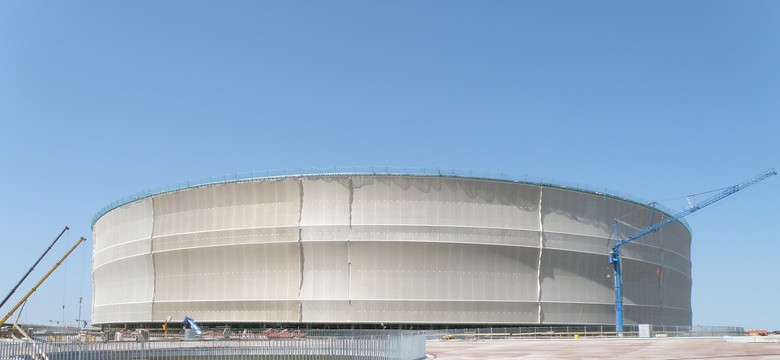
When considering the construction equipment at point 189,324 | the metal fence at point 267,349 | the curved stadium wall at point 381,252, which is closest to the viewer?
the metal fence at point 267,349

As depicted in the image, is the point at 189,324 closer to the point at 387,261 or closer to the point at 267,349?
the point at 387,261

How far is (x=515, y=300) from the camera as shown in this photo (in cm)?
7862

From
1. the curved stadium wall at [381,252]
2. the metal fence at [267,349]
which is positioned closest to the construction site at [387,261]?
the curved stadium wall at [381,252]

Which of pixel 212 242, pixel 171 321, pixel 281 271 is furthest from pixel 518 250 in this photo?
pixel 171 321

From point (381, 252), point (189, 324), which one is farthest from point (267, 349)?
point (189, 324)

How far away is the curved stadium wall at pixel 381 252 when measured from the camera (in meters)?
76.9

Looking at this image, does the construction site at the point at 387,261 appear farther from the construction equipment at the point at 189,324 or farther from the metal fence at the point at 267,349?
the metal fence at the point at 267,349

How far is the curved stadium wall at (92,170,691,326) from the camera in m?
76.9

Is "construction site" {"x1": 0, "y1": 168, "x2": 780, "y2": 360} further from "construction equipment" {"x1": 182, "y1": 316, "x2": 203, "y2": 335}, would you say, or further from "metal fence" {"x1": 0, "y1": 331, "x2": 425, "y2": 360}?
"metal fence" {"x1": 0, "y1": 331, "x2": 425, "y2": 360}

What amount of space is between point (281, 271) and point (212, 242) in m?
8.45

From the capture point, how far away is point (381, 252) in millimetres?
76938

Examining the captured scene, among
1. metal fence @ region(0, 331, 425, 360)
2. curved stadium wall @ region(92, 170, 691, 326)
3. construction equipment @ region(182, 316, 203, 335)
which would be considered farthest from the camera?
curved stadium wall @ region(92, 170, 691, 326)

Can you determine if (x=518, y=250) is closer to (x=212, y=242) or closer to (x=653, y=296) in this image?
(x=653, y=296)

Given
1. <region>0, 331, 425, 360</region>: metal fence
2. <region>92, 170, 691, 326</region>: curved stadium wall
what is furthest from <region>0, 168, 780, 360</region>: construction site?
<region>0, 331, 425, 360</region>: metal fence
